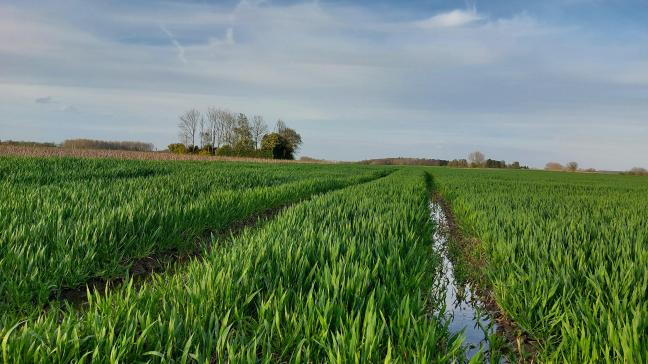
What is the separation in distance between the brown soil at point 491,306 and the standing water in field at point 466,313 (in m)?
0.08

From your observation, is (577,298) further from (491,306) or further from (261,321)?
(261,321)

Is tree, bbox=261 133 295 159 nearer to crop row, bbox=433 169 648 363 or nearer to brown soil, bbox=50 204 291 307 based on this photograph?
brown soil, bbox=50 204 291 307

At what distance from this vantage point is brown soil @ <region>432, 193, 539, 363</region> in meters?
2.93

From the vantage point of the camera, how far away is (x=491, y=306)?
391cm

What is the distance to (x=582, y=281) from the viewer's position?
3330 millimetres

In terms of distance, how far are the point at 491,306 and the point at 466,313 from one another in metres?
0.38

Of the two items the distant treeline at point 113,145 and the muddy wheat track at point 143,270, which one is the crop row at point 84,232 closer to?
the muddy wheat track at point 143,270

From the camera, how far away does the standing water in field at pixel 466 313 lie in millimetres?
2963

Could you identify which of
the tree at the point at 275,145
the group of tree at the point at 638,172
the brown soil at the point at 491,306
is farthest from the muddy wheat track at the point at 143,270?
the group of tree at the point at 638,172

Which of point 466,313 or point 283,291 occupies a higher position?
point 283,291

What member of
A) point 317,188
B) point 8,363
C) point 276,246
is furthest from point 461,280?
point 317,188

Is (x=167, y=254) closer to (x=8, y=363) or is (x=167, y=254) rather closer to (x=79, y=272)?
(x=79, y=272)

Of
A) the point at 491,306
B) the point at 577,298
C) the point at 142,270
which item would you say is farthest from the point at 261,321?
the point at 142,270

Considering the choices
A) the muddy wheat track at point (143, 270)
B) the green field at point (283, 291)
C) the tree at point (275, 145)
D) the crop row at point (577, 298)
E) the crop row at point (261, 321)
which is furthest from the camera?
the tree at point (275, 145)
